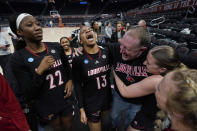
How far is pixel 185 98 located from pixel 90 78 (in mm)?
1055

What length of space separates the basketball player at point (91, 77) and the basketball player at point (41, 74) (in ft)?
0.72

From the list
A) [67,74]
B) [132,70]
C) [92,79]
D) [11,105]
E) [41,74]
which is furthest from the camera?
[67,74]

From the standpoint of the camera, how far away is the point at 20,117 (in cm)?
117

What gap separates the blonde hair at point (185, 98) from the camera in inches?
27.6

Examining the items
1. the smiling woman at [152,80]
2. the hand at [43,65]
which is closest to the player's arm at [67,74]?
the hand at [43,65]

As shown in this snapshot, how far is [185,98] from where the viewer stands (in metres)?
0.71

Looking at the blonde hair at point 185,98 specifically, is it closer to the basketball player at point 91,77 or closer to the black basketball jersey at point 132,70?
the black basketball jersey at point 132,70

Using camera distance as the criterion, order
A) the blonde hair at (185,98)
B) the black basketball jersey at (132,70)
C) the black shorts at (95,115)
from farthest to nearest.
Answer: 1. the black shorts at (95,115)
2. the black basketball jersey at (132,70)
3. the blonde hair at (185,98)

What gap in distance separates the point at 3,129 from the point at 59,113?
2.35ft

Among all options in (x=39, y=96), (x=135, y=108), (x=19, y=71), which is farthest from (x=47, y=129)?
(x=135, y=108)

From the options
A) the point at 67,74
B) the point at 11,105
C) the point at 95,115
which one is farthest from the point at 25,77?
the point at 95,115

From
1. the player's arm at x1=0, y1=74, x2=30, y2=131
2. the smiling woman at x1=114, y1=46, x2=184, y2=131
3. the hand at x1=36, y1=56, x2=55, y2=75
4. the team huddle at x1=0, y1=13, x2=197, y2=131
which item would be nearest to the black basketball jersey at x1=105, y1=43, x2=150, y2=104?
the team huddle at x1=0, y1=13, x2=197, y2=131

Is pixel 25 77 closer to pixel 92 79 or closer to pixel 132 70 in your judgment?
pixel 92 79

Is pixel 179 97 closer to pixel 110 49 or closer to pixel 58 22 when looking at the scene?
pixel 110 49
